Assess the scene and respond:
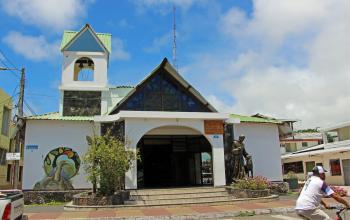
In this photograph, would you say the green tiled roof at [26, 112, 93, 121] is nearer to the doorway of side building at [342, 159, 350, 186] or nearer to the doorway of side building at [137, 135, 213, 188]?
the doorway of side building at [137, 135, 213, 188]

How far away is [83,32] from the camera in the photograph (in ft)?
69.9

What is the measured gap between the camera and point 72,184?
17.8 meters

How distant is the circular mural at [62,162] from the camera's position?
17.8 m

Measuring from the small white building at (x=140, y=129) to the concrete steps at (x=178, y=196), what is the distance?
2.87 ft

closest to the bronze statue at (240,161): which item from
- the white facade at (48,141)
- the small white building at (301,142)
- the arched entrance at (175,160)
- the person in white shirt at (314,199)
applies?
the arched entrance at (175,160)

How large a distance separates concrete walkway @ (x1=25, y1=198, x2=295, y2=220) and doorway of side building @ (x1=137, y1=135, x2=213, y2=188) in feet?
23.6

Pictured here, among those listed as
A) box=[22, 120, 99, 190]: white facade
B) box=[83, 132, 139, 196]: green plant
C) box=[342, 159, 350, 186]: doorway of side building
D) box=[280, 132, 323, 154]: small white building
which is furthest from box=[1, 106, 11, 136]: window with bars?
box=[280, 132, 323, 154]: small white building

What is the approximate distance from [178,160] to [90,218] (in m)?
10.5

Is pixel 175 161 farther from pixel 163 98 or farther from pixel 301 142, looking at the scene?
pixel 301 142

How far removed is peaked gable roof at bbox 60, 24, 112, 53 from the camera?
2083cm

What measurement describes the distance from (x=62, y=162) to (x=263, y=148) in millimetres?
10995

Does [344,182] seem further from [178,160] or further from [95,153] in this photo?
[95,153]

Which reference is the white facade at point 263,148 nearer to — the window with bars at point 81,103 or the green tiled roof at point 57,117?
the window with bars at point 81,103

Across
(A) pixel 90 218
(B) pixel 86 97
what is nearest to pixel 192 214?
(A) pixel 90 218
